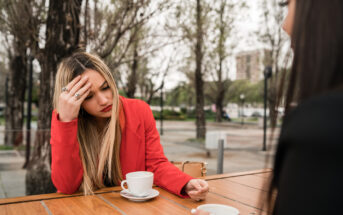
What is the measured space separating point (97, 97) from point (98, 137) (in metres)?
0.29

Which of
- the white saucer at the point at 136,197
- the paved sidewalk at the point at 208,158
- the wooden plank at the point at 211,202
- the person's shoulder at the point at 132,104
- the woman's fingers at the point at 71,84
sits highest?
the woman's fingers at the point at 71,84

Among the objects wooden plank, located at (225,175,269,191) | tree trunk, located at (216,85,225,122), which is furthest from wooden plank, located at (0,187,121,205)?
tree trunk, located at (216,85,225,122)

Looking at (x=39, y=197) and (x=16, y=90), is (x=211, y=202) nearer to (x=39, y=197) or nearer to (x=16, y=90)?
(x=39, y=197)

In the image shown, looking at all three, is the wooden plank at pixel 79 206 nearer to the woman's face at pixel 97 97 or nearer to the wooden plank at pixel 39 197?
the wooden plank at pixel 39 197

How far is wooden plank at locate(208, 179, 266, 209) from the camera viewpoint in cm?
159

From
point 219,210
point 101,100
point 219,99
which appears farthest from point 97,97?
point 219,99

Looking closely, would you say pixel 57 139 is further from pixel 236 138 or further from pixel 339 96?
pixel 236 138

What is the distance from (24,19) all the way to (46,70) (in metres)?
1.05

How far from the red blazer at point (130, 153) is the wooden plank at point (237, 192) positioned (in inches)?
9.2

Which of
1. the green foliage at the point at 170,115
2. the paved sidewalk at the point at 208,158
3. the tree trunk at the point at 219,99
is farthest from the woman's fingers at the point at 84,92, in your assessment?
the green foliage at the point at 170,115

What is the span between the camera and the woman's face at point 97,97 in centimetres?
198

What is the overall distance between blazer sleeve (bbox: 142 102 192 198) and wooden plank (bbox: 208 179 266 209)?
0.23 meters

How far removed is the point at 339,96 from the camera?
525mm

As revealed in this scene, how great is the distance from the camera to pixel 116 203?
4.83 feet
